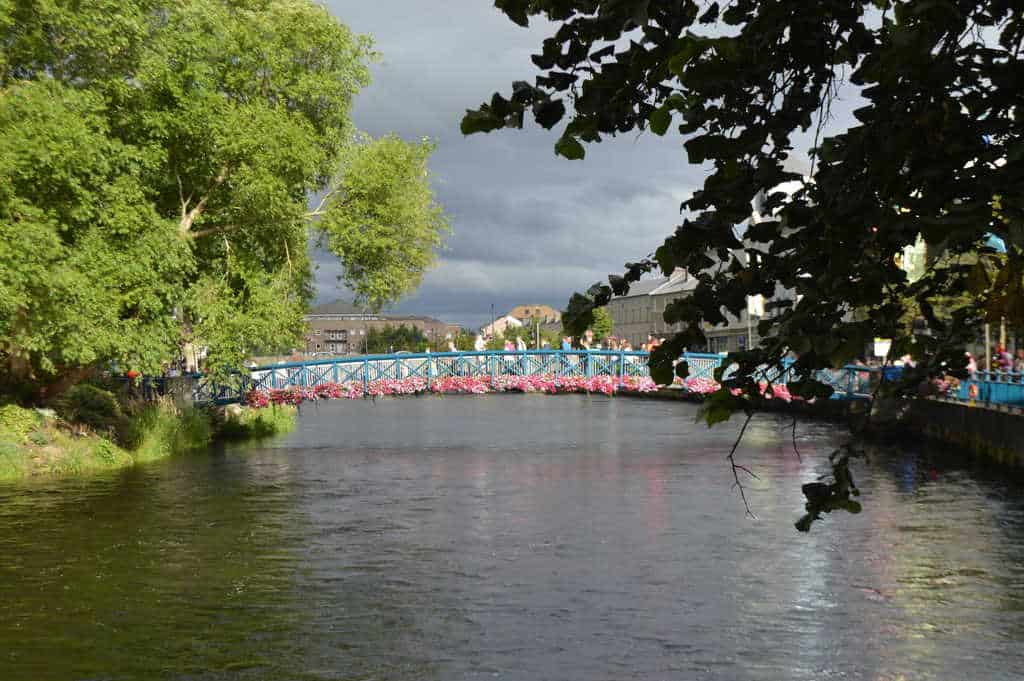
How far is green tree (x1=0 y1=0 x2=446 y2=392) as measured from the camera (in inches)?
963

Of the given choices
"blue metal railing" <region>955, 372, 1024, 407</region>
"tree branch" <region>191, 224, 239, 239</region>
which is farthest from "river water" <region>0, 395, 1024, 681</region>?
"tree branch" <region>191, 224, 239, 239</region>

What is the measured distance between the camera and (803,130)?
14.1 feet

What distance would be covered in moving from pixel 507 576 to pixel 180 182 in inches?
694

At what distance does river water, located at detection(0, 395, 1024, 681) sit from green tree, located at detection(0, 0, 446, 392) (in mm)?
3665

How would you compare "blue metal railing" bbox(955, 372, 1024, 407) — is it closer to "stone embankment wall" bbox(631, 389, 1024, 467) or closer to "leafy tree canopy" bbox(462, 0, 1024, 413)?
"stone embankment wall" bbox(631, 389, 1024, 467)

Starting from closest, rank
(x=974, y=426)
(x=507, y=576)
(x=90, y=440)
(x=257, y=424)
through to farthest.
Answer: (x=507, y=576), (x=90, y=440), (x=974, y=426), (x=257, y=424)

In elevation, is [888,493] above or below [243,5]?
below

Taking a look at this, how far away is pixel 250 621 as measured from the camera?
539 inches

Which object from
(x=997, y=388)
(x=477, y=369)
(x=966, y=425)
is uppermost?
(x=477, y=369)

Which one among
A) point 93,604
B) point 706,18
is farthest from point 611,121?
point 93,604

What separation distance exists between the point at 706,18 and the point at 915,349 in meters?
1.44

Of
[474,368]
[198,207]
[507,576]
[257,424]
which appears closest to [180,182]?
[198,207]

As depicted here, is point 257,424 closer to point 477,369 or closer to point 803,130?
point 477,369

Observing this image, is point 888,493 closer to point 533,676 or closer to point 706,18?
point 533,676
